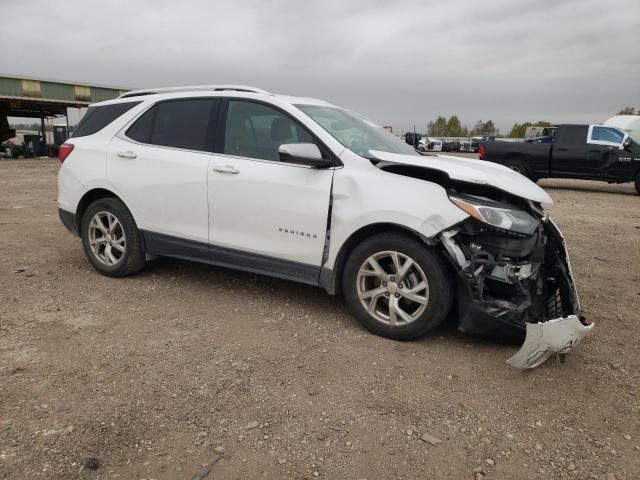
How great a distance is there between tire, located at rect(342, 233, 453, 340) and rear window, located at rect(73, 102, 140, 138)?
2.77 meters

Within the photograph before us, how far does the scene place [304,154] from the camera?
3.36m

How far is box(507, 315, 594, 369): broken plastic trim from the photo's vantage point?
9.00ft

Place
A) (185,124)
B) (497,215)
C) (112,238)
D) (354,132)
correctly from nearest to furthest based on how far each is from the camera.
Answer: (497,215) < (354,132) < (185,124) < (112,238)

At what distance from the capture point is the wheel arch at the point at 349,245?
326 cm

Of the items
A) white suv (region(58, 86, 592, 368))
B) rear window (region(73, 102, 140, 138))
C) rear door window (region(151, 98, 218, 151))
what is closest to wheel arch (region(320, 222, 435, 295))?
white suv (region(58, 86, 592, 368))

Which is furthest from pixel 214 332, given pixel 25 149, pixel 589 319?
pixel 25 149

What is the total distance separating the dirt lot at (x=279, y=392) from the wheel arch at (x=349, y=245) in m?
0.35

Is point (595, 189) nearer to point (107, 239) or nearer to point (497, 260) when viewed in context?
point (497, 260)

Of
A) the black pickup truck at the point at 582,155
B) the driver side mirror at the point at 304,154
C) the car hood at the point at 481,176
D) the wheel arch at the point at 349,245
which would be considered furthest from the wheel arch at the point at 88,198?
the black pickup truck at the point at 582,155

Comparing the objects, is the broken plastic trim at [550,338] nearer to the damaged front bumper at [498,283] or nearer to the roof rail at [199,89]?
the damaged front bumper at [498,283]

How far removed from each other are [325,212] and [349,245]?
30 cm

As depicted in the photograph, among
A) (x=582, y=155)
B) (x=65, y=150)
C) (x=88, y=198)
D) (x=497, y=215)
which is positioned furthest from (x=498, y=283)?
(x=582, y=155)

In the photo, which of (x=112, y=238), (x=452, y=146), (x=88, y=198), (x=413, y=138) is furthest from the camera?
(x=452, y=146)

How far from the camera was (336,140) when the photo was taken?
11.7 feet
